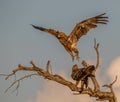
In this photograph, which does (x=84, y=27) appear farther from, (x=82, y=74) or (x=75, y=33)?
(x=82, y=74)

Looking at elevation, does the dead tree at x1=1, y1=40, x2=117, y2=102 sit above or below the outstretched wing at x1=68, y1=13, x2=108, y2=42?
below

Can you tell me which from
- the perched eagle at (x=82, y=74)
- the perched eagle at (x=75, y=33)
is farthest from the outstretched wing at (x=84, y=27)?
the perched eagle at (x=82, y=74)

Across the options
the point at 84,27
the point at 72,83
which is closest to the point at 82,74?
the point at 72,83

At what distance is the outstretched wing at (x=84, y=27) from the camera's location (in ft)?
67.4

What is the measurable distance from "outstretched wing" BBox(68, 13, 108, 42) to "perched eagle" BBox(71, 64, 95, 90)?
16.2 feet

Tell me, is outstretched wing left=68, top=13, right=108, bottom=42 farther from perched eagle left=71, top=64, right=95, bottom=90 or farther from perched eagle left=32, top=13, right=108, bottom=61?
perched eagle left=71, top=64, right=95, bottom=90

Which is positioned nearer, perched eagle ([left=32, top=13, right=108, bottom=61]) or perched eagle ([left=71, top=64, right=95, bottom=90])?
perched eagle ([left=71, top=64, right=95, bottom=90])

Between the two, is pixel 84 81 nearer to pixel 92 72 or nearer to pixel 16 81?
pixel 92 72

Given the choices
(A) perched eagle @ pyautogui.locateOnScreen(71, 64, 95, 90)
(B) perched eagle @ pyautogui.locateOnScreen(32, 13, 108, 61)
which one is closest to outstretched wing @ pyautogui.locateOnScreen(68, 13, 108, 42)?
(B) perched eagle @ pyautogui.locateOnScreen(32, 13, 108, 61)

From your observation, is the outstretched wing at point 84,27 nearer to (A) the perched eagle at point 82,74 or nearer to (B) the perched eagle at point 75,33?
(B) the perched eagle at point 75,33

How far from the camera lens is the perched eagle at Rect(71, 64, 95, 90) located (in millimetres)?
15875

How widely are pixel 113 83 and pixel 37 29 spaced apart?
6.86 meters

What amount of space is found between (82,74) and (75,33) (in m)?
5.99

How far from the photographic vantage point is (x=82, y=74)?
1600 centimetres
